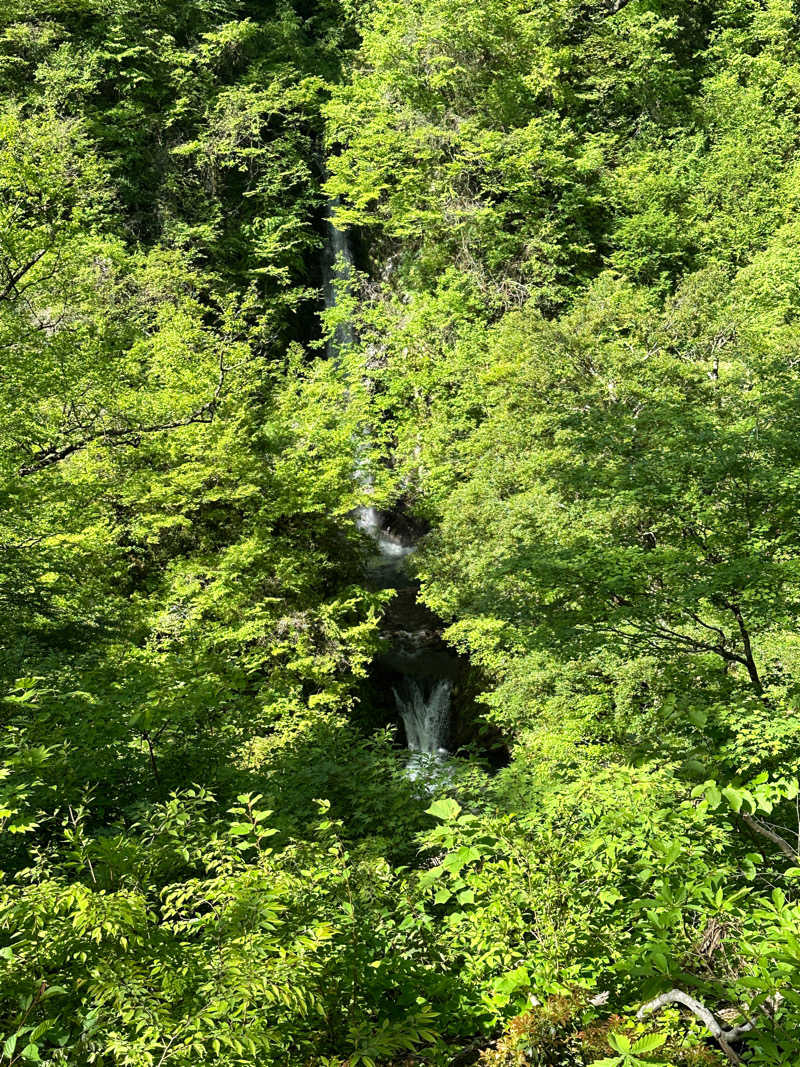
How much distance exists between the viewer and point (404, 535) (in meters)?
19.8

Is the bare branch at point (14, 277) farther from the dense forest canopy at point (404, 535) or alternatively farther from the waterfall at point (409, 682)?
the waterfall at point (409, 682)

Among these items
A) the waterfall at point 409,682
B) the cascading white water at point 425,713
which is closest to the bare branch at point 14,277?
the waterfall at point 409,682

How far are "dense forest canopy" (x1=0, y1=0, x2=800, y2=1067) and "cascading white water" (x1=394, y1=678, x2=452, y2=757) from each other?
38 centimetres

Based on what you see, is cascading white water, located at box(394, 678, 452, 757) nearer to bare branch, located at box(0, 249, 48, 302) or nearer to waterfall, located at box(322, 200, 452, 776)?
waterfall, located at box(322, 200, 452, 776)

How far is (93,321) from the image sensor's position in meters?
11.6

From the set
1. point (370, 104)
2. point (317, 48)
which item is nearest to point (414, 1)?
point (370, 104)

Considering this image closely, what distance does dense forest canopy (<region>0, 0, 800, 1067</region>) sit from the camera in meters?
2.27

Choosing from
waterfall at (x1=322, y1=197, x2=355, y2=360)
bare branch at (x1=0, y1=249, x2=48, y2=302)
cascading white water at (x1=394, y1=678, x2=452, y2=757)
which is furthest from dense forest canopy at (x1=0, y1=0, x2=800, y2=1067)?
cascading white water at (x1=394, y1=678, x2=452, y2=757)

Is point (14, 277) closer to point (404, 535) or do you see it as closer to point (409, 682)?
point (409, 682)

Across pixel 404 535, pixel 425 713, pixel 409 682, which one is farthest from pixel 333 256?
pixel 425 713

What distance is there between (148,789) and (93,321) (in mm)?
9746

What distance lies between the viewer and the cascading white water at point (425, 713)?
13484 millimetres

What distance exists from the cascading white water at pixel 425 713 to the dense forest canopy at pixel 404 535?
379 millimetres

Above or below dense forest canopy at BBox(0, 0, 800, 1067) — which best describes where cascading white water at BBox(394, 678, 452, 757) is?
below
